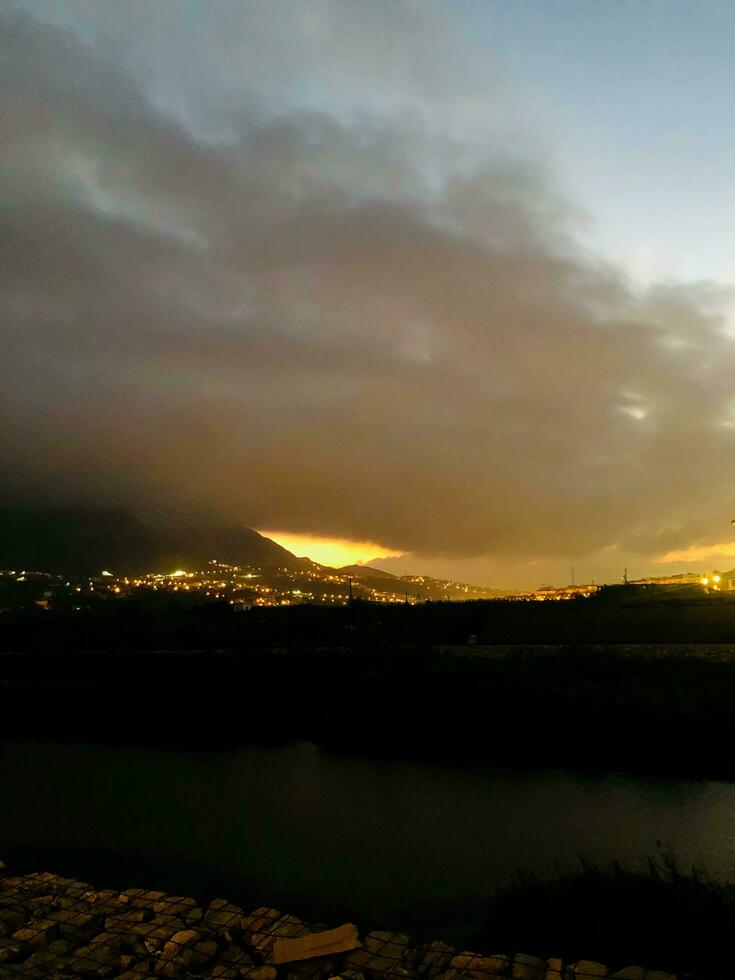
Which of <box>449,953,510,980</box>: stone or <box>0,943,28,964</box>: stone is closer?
<box>449,953,510,980</box>: stone

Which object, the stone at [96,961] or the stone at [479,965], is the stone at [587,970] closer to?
the stone at [479,965]

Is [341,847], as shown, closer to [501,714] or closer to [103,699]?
[501,714]

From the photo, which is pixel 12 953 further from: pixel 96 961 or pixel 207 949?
pixel 207 949

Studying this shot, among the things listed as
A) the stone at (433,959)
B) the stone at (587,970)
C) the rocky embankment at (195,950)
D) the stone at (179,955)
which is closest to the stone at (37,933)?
the rocky embankment at (195,950)

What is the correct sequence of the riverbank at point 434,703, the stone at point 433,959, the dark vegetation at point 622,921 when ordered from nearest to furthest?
the stone at point 433,959 < the dark vegetation at point 622,921 < the riverbank at point 434,703

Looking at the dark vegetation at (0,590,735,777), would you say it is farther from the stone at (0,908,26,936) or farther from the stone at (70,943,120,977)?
the stone at (70,943,120,977)

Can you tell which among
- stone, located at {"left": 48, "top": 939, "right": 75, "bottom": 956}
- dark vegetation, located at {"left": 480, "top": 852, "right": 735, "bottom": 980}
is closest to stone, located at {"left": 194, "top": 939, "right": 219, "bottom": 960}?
stone, located at {"left": 48, "top": 939, "right": 75, "bottom": 956}

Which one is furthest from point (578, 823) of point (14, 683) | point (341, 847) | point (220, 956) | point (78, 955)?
point (14, 683)
